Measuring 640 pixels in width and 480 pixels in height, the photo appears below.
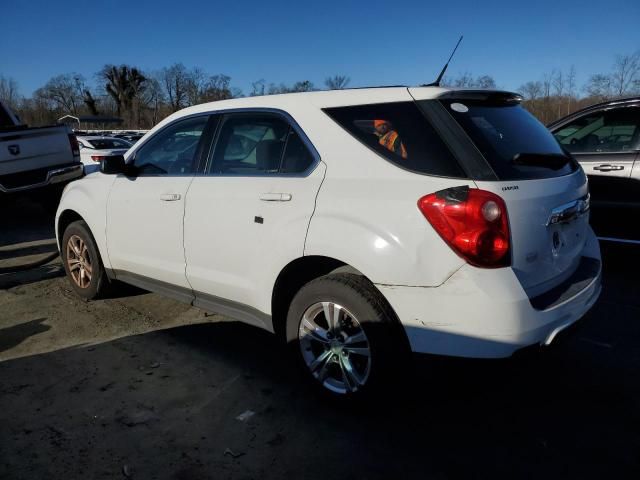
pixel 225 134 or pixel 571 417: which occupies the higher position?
pixel 225 134

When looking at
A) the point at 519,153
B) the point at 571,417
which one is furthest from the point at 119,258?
the point at 571,417

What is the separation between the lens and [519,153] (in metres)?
2.61

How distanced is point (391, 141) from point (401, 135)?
2.3 inches

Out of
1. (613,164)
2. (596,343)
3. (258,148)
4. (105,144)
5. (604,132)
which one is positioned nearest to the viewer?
(258,148)

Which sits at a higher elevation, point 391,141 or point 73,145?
point 391,141

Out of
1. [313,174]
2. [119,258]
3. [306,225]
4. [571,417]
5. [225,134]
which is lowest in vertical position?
[571,417]

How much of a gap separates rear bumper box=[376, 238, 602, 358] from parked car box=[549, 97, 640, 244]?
306 centimetres

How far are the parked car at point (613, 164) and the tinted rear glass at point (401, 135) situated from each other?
9.48 ft

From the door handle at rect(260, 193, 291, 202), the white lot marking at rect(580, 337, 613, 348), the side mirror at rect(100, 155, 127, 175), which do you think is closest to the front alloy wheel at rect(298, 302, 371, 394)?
the door handle at rect(260, 193, 291, 202)

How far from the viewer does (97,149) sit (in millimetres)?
13031

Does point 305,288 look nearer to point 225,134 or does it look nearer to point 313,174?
point 313,174

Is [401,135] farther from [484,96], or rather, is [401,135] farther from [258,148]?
[258,148]

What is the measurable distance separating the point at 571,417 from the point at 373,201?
164 cm

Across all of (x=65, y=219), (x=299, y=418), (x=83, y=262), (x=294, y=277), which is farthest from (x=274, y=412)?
(x=65, y=219)
